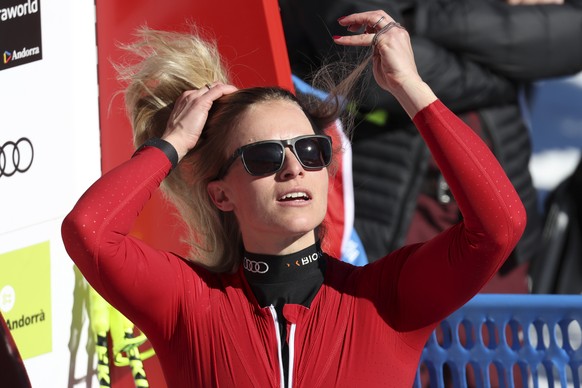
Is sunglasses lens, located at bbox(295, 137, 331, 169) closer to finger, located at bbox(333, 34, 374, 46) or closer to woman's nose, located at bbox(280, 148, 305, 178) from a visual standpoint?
woman's nose, located at bbox(280, 148, 305, 178)

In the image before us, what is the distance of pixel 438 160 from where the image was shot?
231 cm

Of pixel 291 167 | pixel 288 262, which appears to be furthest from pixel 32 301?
pixel 291 167

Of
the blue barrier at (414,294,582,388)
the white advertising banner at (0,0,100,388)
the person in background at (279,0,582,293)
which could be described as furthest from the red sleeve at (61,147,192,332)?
the person in background at (279,0,582,293)

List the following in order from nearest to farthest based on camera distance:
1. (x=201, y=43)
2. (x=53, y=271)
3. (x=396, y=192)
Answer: (x=201, y=43) < (x=53, y=271) < (x=396, y=192)

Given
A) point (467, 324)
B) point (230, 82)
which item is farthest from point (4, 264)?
point (467, 324)

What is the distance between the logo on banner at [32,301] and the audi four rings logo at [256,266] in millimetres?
824

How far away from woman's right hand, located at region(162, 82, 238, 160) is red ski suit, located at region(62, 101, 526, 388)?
0.25 feet

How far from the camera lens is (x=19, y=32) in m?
3.18

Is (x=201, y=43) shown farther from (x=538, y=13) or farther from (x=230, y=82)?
(x=538, y=13)

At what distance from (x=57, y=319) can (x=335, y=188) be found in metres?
0.86

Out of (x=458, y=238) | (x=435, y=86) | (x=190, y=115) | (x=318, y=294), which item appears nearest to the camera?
(x=458, y=238)

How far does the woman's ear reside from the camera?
8.29 feet

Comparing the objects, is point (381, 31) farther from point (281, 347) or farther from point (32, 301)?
point (32, 301)

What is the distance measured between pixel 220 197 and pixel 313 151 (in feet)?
0.93
